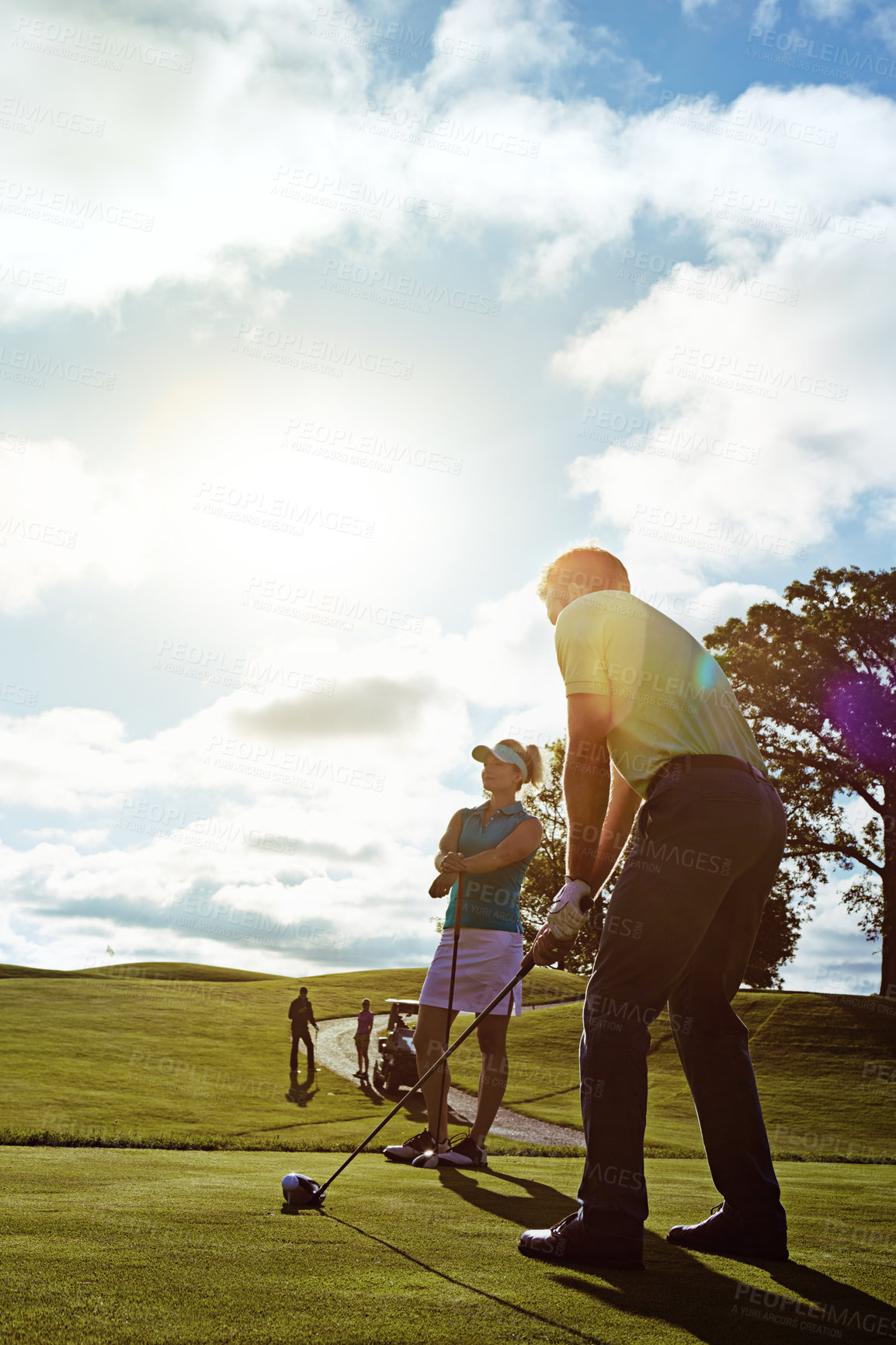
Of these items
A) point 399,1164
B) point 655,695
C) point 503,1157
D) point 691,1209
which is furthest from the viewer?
point 503,1157

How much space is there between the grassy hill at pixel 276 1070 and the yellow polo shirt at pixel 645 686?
20.0ft

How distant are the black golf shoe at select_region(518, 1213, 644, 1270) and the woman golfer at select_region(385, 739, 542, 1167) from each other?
2.80m

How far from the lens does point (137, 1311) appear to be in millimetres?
2006

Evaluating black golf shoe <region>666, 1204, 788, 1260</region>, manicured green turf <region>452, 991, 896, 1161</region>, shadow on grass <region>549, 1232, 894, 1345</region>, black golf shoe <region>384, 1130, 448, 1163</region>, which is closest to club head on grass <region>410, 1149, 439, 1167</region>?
black golf shoe <region>384, 1130, 448, 1163</region>

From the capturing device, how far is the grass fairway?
78.2 inches

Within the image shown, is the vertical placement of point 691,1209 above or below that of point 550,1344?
below

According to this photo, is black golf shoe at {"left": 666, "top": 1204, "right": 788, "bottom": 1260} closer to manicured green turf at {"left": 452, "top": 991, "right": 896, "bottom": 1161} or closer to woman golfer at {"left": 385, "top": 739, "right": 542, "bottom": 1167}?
woman golfer at {"left": 385, "top": 739, "right": 542, "bottom": 1167}

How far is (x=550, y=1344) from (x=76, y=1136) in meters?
7.63

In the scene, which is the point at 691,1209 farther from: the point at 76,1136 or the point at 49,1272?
the point at 76,1136

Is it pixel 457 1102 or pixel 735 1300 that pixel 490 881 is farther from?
pixel 457 1102

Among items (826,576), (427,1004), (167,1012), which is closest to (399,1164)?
(427,1004)

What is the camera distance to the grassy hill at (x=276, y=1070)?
13.5 m

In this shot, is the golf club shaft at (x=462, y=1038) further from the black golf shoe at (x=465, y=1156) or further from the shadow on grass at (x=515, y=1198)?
the black golf shoe at (x=465, y=1156)

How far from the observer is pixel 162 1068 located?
1884 centimetres
